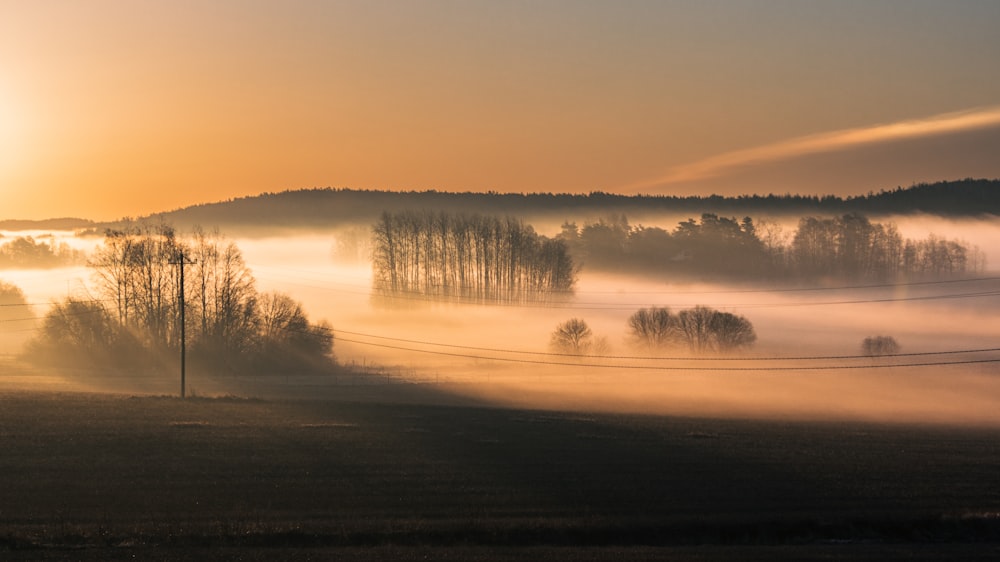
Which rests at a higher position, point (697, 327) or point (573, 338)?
point (697, 327)

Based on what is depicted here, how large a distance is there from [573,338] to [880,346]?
119ft

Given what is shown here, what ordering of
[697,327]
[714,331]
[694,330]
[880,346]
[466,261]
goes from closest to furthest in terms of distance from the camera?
[880,346]
[714,331]
[697,327]
[694,330]
[466,261]

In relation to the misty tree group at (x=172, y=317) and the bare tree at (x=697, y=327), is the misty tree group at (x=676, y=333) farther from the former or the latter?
the misty tree group at (x=172, y=317)

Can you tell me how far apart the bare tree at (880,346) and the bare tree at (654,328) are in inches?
875

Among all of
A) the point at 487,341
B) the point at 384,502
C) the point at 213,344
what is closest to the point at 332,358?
the point at 213,344

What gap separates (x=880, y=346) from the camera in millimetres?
130375

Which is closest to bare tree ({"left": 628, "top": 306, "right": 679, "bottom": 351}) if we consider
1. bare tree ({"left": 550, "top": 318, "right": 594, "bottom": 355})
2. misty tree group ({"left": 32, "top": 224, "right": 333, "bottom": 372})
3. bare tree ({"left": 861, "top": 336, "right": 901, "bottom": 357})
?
bare tree ({"left": 550, "top": 318, "right": 594, "bottom": 355})

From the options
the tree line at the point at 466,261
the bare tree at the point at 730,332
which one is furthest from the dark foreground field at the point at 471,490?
the tree line at the point at 466,261

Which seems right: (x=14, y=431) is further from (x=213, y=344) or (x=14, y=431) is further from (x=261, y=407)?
(x=213, y=344)

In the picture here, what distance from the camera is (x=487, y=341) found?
437 ft

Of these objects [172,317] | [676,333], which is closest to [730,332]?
[676,333]

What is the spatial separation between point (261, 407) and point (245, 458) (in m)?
22.5

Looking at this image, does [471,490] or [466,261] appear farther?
[466,261]

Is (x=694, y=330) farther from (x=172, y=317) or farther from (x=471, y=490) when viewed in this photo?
(x=471, y=490)
